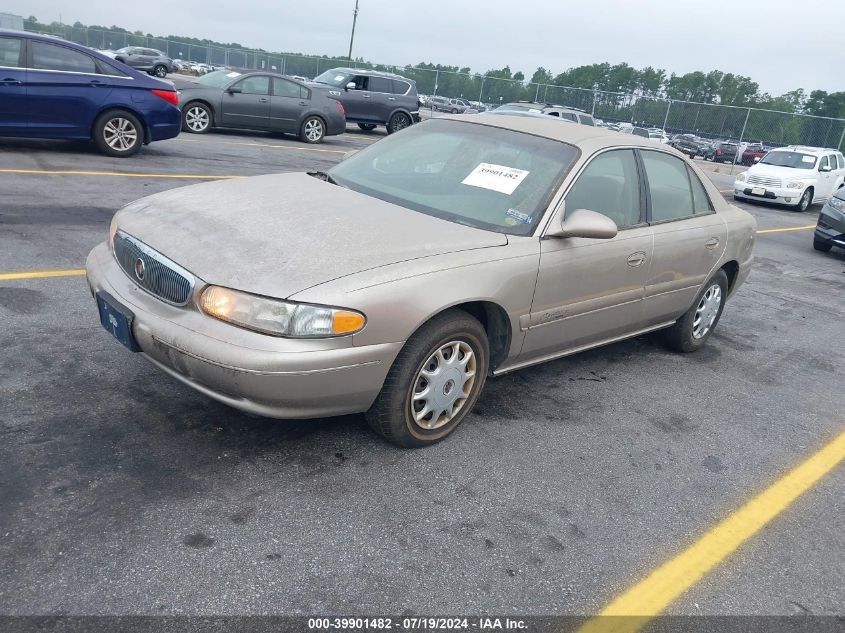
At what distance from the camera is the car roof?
4.32 meters

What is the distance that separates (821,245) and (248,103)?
11.2 meters

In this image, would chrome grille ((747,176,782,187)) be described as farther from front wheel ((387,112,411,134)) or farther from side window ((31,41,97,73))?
side window ((31,41,97,73))

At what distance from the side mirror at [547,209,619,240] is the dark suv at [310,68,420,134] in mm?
17636

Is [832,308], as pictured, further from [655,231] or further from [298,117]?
[298,117]

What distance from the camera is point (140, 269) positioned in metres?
3.36

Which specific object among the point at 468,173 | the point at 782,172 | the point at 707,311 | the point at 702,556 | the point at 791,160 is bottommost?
the point at 702,556

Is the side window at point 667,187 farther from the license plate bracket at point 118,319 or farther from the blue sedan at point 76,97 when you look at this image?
the blue sedan at point 76,97

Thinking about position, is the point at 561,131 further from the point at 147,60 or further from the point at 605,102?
the point at 147,60

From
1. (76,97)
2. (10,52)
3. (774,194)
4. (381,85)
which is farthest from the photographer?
(381,85)

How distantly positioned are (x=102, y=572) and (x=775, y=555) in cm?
271

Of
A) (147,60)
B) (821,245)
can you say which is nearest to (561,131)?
(821,245)

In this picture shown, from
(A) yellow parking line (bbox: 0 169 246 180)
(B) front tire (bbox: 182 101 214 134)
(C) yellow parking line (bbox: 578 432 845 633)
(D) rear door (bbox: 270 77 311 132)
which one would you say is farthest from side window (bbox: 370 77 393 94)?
(C) yellow parking line (bbox: 578 432 845 633)

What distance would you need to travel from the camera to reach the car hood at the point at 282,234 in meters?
3.07

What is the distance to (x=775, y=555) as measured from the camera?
315 cm
